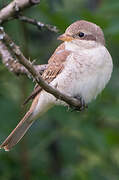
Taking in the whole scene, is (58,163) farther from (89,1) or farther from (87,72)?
(89,1)

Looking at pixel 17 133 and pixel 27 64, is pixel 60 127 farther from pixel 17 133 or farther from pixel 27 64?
pixel 27 64

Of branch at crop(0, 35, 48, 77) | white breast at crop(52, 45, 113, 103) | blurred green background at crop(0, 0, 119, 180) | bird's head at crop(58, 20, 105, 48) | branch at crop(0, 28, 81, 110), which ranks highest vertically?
branch at crop(0, 28, 81, 110)

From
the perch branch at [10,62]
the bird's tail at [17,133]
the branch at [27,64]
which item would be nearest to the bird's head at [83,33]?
the perch branch at [10,62]

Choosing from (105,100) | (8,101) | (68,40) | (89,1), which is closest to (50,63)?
(68,40)

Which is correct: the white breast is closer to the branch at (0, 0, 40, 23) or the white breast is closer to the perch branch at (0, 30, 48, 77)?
the perch branch at (0, 30, 48, 77)

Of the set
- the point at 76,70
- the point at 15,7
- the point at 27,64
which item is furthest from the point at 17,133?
the point at 27,64

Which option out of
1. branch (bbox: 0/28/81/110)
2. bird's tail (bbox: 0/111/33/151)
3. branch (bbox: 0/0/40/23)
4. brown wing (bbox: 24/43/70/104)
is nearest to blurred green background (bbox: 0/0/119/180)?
bird's tail (bbox: 0/111/33/151)
